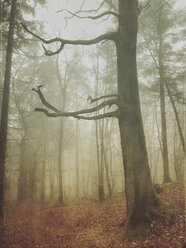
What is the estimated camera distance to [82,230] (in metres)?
6.82

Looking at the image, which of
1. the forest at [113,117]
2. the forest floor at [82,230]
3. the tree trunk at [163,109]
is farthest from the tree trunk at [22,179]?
the tree trunk at [163,109]

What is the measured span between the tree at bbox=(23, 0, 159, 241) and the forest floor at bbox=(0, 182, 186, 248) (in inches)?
15.8

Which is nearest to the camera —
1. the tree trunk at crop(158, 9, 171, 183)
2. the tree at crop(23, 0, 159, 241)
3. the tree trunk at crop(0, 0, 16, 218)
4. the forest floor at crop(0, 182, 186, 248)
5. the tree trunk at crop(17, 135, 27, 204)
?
the forest floor at crop(0, 182, 186, 248)

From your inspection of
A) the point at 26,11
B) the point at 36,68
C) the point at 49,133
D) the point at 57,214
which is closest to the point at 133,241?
the point at 57,214

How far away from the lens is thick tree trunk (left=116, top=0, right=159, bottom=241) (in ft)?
15.2

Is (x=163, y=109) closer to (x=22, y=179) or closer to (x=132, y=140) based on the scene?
(x=132, y=140)

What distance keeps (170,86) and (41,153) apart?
45.5ft

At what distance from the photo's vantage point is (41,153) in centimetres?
1759

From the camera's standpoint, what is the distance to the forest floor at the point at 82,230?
13.7 ft

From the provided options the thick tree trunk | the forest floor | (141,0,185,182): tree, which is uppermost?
(141,0,185,182): tree

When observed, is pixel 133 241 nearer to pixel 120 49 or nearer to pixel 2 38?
pixel 120 49

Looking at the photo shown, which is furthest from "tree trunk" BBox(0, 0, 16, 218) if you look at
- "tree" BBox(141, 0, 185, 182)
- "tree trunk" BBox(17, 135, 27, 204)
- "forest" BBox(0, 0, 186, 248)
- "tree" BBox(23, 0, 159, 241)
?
"tree" BBox(141, 0, 185, 182)

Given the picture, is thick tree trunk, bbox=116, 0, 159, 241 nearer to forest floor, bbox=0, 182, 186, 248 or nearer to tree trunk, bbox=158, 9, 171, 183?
forest floor, bbox=0, 182, 186, 248

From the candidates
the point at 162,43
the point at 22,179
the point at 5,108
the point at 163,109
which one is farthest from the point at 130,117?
the point at 22,179
